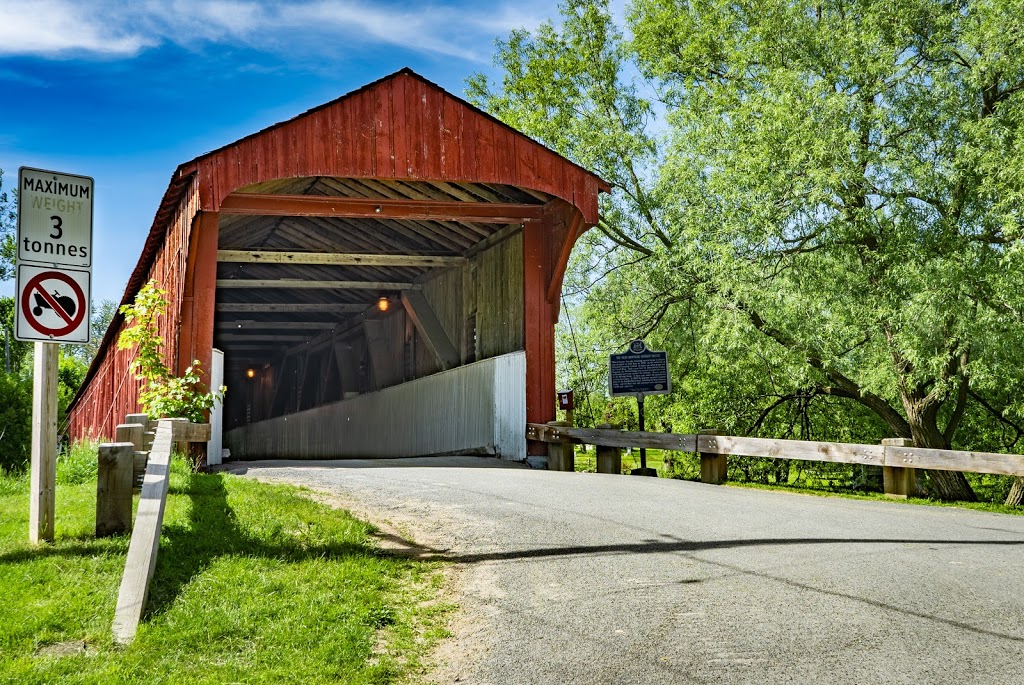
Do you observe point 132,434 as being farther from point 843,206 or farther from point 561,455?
point 843,206

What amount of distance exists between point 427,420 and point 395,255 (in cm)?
331

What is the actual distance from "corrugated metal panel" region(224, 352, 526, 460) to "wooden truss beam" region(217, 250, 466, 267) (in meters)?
2.19

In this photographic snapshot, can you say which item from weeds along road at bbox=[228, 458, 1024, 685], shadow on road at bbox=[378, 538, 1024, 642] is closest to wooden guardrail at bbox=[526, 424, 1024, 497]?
weeds along road at bbox=[228, 458, 1024, 685]

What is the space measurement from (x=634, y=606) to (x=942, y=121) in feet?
40.6

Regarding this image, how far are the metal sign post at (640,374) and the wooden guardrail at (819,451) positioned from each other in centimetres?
77

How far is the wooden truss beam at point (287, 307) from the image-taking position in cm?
2210

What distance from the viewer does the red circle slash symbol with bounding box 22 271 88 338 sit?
6.08 metres

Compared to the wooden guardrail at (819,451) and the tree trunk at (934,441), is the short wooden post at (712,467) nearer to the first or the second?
the wooden guardrail at (819,451)

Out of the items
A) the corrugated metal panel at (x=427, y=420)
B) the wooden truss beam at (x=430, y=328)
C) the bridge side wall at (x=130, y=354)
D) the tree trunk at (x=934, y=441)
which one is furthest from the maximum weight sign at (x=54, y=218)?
the tree trunk at (x=934, y=441)

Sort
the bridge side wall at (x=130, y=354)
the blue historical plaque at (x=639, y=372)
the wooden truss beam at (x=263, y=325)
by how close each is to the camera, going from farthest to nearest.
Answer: the wooden truss beam at (x=263, y=325) < the blue historical plaque at (x=639, y=372) < the bridge side wall at (x=130, y=354)

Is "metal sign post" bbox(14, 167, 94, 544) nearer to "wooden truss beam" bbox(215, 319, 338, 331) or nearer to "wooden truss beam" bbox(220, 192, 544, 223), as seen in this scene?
"wooden truss beam" bbox(220, 192, 544, 223)

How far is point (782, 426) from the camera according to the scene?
20.0m

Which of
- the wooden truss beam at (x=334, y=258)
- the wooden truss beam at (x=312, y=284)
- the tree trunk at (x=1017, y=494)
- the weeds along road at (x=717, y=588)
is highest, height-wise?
the wooden truss beam at (x=334, y=258)

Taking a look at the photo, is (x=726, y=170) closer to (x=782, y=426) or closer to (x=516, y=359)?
(x=516, y=359)
